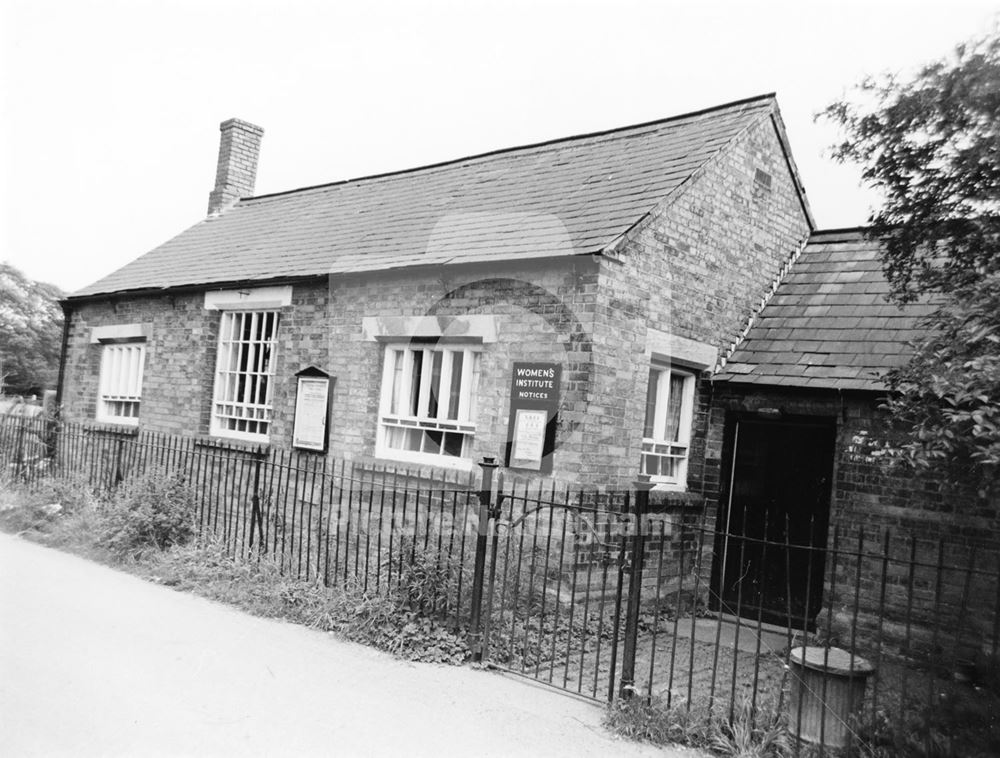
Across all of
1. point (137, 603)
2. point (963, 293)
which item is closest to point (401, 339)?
point (137, 603)

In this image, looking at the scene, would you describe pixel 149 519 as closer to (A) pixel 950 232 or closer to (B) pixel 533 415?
(B) pixel 533 415

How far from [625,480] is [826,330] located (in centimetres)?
306

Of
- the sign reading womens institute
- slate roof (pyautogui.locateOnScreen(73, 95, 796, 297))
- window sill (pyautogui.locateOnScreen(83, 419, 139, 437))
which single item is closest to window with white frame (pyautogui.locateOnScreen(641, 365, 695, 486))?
the sign reading womens institute

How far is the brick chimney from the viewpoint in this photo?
17484 millimetres

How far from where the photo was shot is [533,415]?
26.7ft

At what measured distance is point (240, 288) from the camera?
A: 38.6 ft

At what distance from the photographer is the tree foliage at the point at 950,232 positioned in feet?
15.3

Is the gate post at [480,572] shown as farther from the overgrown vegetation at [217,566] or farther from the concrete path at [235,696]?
the concrete path at [235,696]

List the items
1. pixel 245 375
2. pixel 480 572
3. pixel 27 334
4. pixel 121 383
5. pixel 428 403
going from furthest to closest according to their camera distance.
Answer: pixel 27 334 < pixel 121 383 < pixel 245 375 < pixel 428 403 < pixel 480 572

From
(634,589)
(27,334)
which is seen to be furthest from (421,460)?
(27,334)

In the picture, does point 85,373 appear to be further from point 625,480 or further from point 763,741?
point 763,741

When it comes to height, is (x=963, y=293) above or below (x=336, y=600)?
above

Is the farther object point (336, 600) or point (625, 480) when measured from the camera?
point (625, 480)

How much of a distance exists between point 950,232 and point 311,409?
24.7 feet
